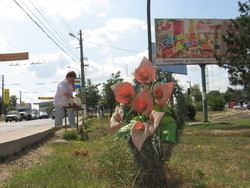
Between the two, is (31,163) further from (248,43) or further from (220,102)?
(220,102)

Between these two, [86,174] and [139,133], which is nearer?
[139,133]

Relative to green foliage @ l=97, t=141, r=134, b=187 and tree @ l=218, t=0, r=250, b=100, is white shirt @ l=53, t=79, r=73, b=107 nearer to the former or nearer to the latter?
green foliage @ l=97, t=141, r=134, b=187

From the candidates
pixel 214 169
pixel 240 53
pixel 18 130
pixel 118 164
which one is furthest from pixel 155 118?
pixel 240 53

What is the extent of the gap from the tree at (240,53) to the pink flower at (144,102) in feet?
31.9

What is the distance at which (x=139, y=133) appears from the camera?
2.72 m

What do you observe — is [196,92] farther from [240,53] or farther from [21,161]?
[21,161]

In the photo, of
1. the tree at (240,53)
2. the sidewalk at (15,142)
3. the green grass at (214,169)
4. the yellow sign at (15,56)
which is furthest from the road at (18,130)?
the yellow sign at (15,56)

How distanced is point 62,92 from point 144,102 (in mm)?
6005

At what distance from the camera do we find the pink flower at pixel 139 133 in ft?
8.75

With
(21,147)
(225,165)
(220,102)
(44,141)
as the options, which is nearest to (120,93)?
(225,165)

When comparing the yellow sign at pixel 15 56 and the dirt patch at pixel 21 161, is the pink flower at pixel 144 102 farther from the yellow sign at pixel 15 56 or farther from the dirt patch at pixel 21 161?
the yellow sign at pixel 15 56

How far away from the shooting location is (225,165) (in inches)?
179

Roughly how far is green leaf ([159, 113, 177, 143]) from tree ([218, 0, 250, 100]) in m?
9.53

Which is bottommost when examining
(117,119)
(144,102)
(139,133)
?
(139,133)
